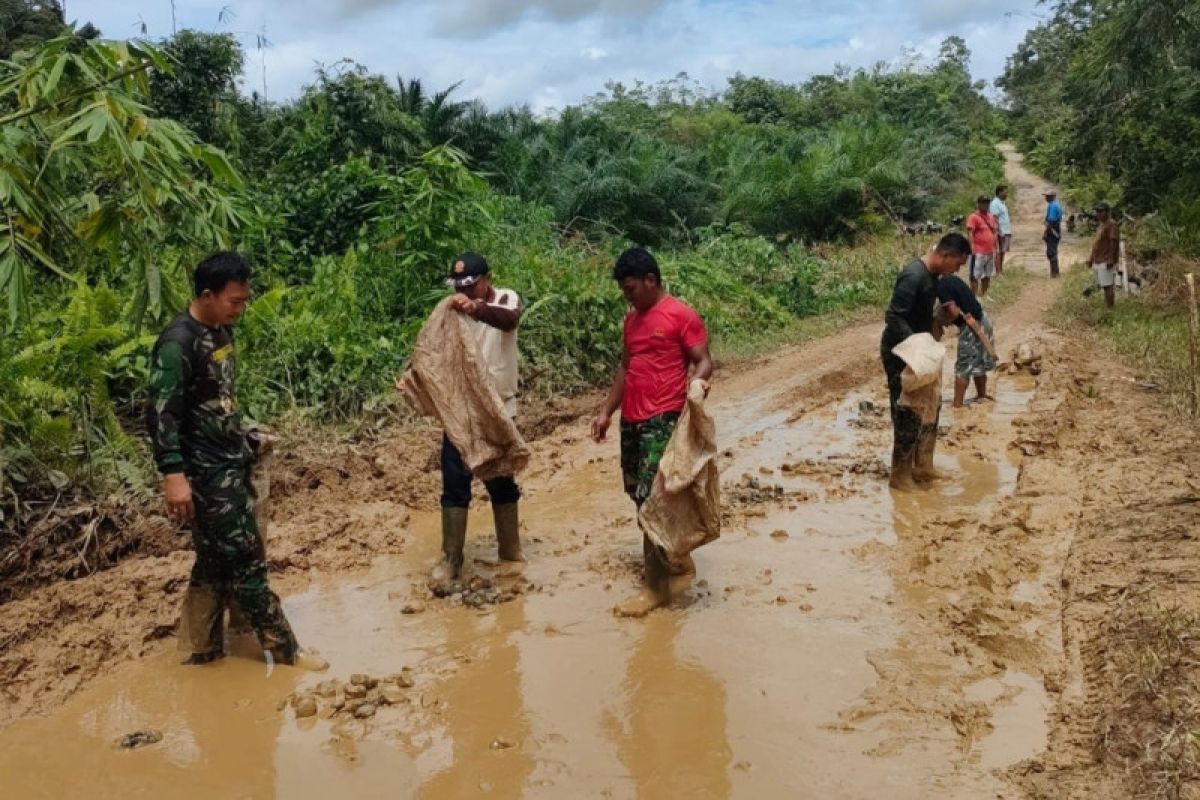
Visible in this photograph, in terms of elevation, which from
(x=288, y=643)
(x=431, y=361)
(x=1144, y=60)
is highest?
(x=1144, y=60)

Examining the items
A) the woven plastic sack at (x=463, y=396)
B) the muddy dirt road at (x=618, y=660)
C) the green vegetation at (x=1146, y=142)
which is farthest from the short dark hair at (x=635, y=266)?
the green vegetation at (x=1146, y=142)

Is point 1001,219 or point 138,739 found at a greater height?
point 1001,219

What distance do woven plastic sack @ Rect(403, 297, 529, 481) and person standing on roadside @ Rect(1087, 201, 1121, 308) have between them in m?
9.97

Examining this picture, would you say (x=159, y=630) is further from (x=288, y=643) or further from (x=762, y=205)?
(x=762, y=205)

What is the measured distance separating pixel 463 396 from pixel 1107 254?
10447 millimetres

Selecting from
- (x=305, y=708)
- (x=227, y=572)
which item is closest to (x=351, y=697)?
(x=305, y=708)

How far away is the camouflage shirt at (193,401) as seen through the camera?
371 cm

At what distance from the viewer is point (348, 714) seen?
12.5ft

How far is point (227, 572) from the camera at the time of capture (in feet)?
13.1

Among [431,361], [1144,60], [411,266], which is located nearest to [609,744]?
[431,361]

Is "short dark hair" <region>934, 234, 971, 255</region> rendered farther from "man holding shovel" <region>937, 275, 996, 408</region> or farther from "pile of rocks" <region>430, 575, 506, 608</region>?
"pile of rocks" <region>430, 575, 506, 608</region>

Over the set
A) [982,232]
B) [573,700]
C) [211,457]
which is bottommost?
[573,700]

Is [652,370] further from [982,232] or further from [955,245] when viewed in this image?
[982,232]

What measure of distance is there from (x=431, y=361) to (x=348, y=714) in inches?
70.1
